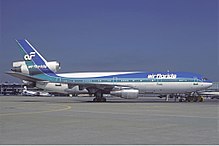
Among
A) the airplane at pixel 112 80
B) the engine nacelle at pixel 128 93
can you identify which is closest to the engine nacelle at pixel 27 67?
the airplane at pixel 112 80

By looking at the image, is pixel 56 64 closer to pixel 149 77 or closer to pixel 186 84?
pixel 149 77

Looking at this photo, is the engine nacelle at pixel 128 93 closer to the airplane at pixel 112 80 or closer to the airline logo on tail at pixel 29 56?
the airplane at pixel 112 80

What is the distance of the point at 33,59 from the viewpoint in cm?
4191

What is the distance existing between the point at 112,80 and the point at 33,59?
35.2 feet

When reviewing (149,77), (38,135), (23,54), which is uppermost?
(23,54)

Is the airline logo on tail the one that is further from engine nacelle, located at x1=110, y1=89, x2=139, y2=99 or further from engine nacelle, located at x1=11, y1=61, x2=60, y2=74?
engine nacelle, located at x1=110, y1=89, x2=139, y2=99

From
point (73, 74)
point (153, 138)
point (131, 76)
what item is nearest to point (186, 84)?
point (131, 76)

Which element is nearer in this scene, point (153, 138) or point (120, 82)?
point (153, 138)

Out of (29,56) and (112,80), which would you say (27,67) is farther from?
(112,80)

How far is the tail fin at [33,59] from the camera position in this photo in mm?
41812

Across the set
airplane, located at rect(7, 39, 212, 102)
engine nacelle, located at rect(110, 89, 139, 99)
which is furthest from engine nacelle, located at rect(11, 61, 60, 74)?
engine nacelle, located at rect(110, 89, 139, 99)

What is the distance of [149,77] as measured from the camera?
4034 centimetres

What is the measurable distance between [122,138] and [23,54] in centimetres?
3467

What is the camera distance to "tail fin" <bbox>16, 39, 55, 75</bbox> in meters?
41.8
